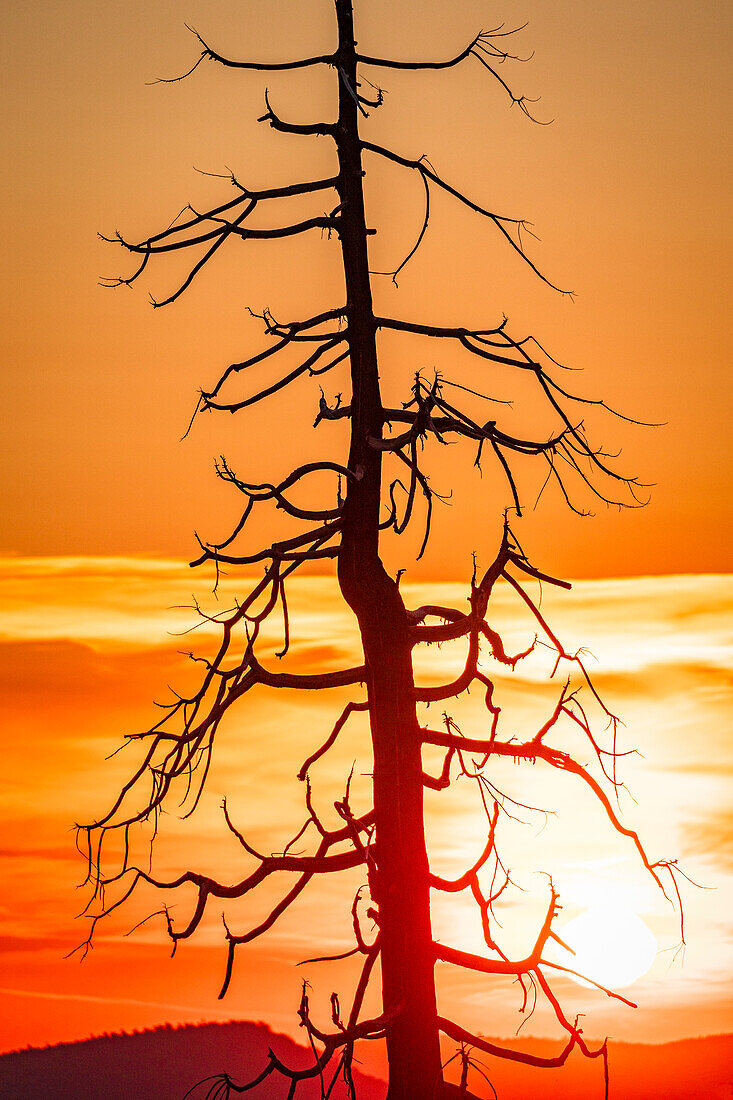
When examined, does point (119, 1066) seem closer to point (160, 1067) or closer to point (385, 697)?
point (160, 1067)

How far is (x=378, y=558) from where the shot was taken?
7.99 m

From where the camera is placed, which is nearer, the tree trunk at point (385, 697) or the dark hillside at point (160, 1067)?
the tree trunk at point (385, 697)

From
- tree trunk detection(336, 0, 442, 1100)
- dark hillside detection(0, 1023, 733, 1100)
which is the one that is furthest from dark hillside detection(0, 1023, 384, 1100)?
tree trunk detection(336, 0, 442, 1100)

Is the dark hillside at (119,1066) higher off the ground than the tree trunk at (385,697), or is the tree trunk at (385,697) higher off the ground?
the tree trunk at (385,697)

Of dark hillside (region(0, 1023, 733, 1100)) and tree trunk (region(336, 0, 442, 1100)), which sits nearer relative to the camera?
tree trunk (region(336, 0, 442, 1100))

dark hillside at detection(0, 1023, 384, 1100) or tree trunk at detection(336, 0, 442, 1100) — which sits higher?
tree trunk at detection(336, 0, 442, 1100)

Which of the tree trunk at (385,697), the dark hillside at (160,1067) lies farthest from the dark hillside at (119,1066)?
the tree trunk at (385,697)

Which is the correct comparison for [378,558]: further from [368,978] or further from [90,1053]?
[90,1053]

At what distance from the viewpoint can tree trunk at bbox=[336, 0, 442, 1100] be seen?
7.62 m

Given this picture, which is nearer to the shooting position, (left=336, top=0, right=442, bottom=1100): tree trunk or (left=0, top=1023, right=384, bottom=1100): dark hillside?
(left=336, top=0, right=442, bottom=1100): tree trunk

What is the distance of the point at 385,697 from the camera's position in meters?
7.88

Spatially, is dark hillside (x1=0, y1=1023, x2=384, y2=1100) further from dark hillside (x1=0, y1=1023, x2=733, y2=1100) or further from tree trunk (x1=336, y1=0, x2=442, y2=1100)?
tree trunk (x1=336, y1=0, x2=442, y2=1100)

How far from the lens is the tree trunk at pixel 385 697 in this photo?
7.62 m

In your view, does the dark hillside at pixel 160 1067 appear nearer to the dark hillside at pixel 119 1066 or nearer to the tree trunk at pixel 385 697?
the dark hillside at pixel 119 1066
